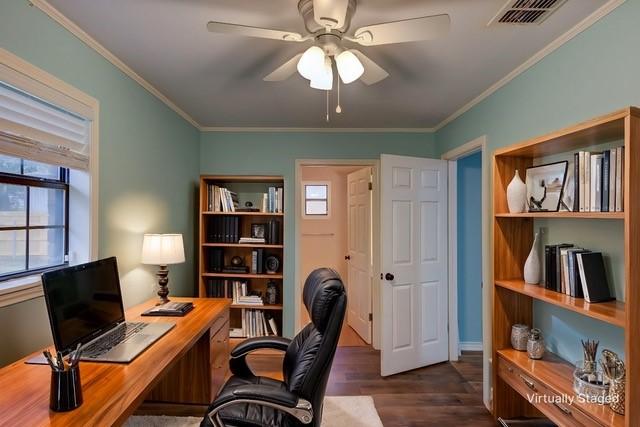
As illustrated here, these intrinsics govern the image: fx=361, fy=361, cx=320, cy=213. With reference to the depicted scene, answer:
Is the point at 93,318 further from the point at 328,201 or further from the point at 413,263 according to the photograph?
the point at 328,201

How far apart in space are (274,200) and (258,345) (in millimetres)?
1851

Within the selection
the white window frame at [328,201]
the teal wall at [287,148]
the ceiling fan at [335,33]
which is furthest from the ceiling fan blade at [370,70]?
the white window frame at [328,201]

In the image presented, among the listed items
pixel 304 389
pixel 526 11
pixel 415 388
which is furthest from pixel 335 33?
pixel 415 388

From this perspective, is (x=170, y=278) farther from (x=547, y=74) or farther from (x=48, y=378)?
(x=547, y=74)

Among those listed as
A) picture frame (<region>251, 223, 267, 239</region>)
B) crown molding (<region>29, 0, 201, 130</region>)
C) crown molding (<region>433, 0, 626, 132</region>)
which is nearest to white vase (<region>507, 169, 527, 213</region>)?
crown molding (<region>433, 0, 626, 132</region>)

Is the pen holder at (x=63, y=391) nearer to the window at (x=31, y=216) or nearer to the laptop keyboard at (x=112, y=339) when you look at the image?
the laptop keyboard at (x=112, y=339)

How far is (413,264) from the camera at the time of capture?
131 inches

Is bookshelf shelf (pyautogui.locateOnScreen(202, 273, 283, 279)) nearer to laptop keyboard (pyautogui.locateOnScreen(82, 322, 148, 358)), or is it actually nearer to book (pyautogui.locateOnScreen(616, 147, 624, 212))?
laptop keyboard (pyautogui.locateOnScreen(82, 322, 148, 358))

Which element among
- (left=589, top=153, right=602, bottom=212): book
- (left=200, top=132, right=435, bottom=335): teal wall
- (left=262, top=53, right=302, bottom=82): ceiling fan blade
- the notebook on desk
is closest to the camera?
(left=589, top=153, right=602, bottom=212): book

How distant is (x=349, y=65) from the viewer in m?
1.65

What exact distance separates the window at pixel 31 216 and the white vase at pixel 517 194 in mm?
2533

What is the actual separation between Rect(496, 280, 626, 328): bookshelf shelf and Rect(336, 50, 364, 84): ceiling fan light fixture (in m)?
1.43

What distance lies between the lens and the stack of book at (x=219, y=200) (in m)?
3.68

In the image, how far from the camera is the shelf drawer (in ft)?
5.14
